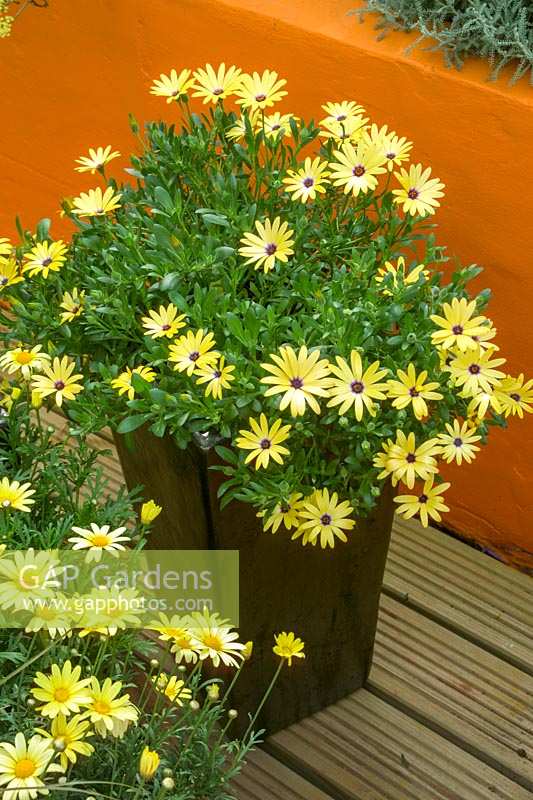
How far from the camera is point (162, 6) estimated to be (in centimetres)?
215

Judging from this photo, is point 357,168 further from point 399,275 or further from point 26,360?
point 26,360

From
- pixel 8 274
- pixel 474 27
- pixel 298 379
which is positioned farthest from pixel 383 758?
pixel 474 27

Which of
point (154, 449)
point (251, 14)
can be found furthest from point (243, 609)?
point (251, 14)

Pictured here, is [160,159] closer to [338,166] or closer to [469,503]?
[338,166]

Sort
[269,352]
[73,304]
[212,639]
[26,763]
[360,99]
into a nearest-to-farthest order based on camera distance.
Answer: [26,763] → [212,639] → [269,352] → [73,304] → [360,99]

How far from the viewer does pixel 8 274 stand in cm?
166

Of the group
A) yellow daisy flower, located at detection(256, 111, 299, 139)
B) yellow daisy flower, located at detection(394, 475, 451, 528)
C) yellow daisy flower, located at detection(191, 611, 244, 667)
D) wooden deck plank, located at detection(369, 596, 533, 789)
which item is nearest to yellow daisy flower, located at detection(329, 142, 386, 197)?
yellow daisy flower, located at detection(256, 111, 299, 139)

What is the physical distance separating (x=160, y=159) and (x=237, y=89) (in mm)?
174

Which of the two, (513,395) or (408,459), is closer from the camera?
(408,459)

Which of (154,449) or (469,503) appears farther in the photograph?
(469,503)

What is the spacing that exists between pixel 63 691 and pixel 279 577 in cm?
59

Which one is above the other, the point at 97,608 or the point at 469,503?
the point at 469,503

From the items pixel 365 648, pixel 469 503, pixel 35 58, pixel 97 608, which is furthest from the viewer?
pixel 35 58

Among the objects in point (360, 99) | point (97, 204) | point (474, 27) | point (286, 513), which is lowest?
point (286, 513)
